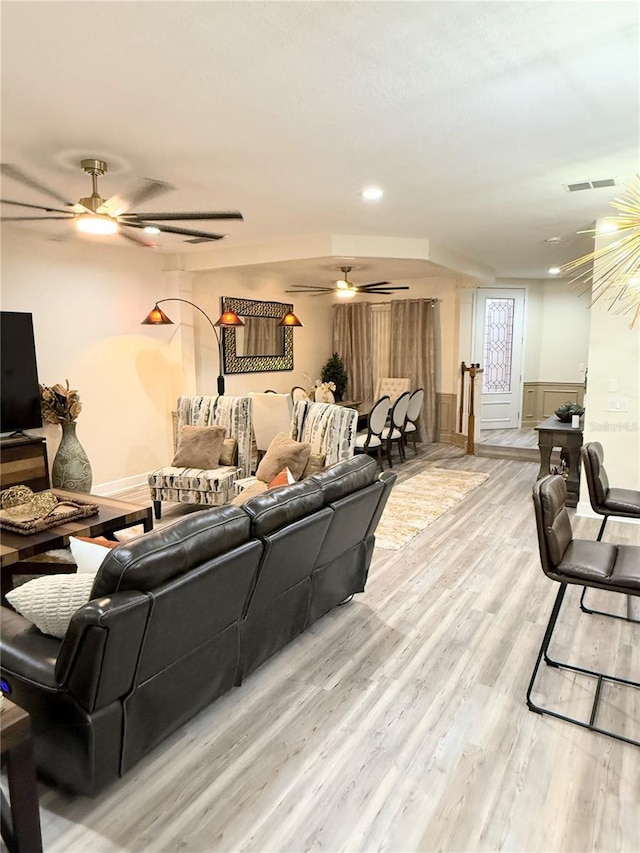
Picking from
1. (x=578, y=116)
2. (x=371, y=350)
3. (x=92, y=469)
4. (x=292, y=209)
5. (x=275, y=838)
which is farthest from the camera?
(x=371, y=350)

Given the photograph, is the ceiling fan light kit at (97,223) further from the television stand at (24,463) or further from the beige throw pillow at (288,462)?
the television stand at (24,463)

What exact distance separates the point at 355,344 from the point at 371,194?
5126 millimetres


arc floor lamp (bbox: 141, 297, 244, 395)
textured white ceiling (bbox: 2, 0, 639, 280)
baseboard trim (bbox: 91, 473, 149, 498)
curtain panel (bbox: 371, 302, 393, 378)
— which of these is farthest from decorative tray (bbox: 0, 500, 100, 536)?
curtain panel (bbox: 371, 302, 393, 378)

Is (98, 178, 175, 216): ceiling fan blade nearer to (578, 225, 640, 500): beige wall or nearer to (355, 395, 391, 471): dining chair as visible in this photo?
(355, 395, 391, 471): dining chair

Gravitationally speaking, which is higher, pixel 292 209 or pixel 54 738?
pixel 292 209

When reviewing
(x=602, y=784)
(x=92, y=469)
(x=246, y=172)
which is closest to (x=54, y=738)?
(x=602, y=784)

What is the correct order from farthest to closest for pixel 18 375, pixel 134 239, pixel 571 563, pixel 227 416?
pixel 227 416, pixel 18 375, pixel 134 239, pixel 571 563

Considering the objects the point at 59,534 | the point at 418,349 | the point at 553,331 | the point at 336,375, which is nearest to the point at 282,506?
the point at 59,534

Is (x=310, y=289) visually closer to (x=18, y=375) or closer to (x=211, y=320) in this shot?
(x=211, y=320)

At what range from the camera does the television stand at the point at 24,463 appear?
14.8 ft

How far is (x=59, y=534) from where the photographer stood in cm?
311

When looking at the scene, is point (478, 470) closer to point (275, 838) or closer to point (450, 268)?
point (450, 268)

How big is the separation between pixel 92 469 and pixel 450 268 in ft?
15.4

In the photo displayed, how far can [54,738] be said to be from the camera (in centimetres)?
175
